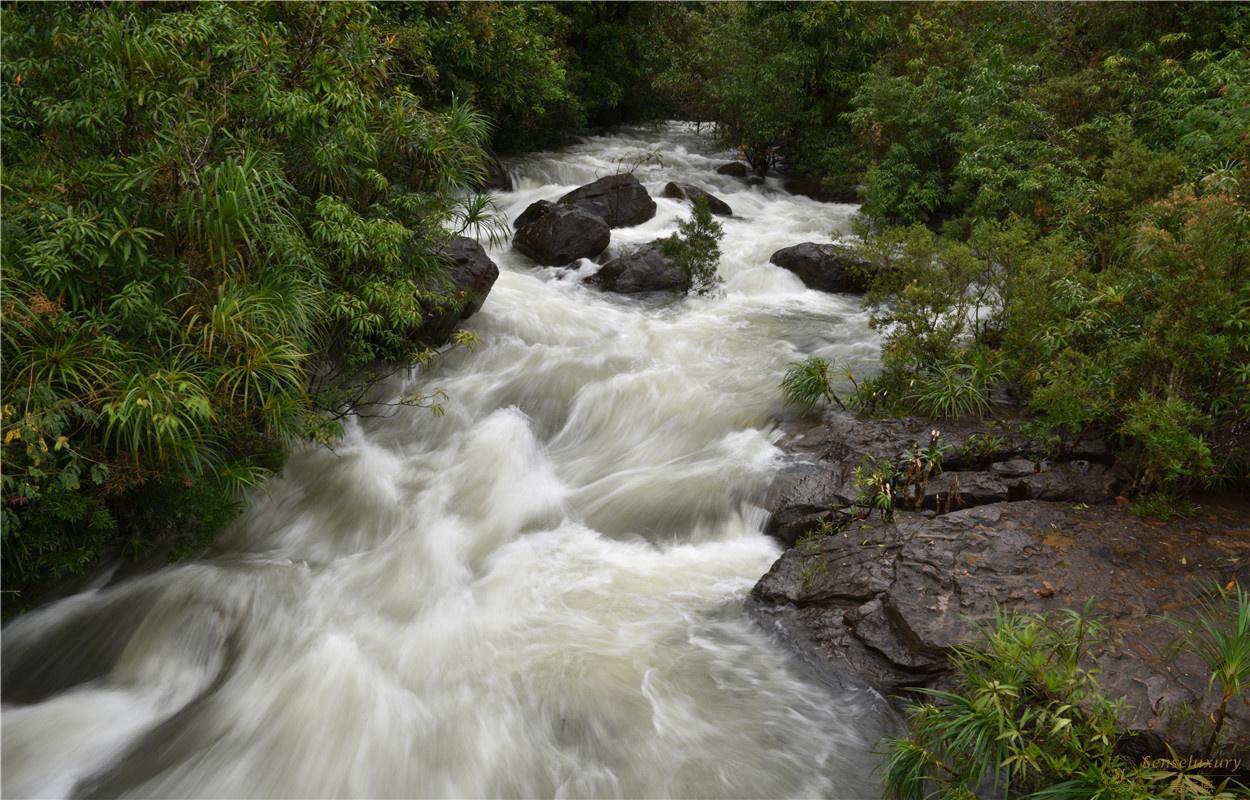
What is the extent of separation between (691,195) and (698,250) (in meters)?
4.13

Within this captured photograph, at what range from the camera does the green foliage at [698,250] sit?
11227 mm

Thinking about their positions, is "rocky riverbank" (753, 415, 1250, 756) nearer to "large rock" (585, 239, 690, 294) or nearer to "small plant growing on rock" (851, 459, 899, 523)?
"small plant growing on rock" (851, 459, 899, 523)

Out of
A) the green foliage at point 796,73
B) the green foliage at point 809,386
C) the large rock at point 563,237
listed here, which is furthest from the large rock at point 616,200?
the green foliage at point 809,386

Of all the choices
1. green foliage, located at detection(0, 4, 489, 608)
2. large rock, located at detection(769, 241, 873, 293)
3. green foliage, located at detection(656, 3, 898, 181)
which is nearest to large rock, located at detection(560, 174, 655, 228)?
large rock, located at detection(769, 241, 873, 293)

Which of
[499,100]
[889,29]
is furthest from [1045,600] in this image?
[889,29]

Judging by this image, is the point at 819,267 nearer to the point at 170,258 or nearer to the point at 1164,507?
the point at 1164,507

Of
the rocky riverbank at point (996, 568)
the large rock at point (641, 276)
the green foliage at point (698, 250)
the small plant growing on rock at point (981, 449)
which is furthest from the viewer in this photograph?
the large rock at point (641, 276)

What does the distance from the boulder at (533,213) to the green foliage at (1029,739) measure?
10.1 metres

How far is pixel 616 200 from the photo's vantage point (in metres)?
13.3

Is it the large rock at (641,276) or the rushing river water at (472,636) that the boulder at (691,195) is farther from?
the rushing river water at (472,636)

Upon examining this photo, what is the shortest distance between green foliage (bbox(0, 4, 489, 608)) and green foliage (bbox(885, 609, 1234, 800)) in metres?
4.67

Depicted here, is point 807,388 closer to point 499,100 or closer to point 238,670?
point 238,670

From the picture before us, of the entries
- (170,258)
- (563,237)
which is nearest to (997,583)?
(170,258)

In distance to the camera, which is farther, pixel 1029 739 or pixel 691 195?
pixel 691 195
